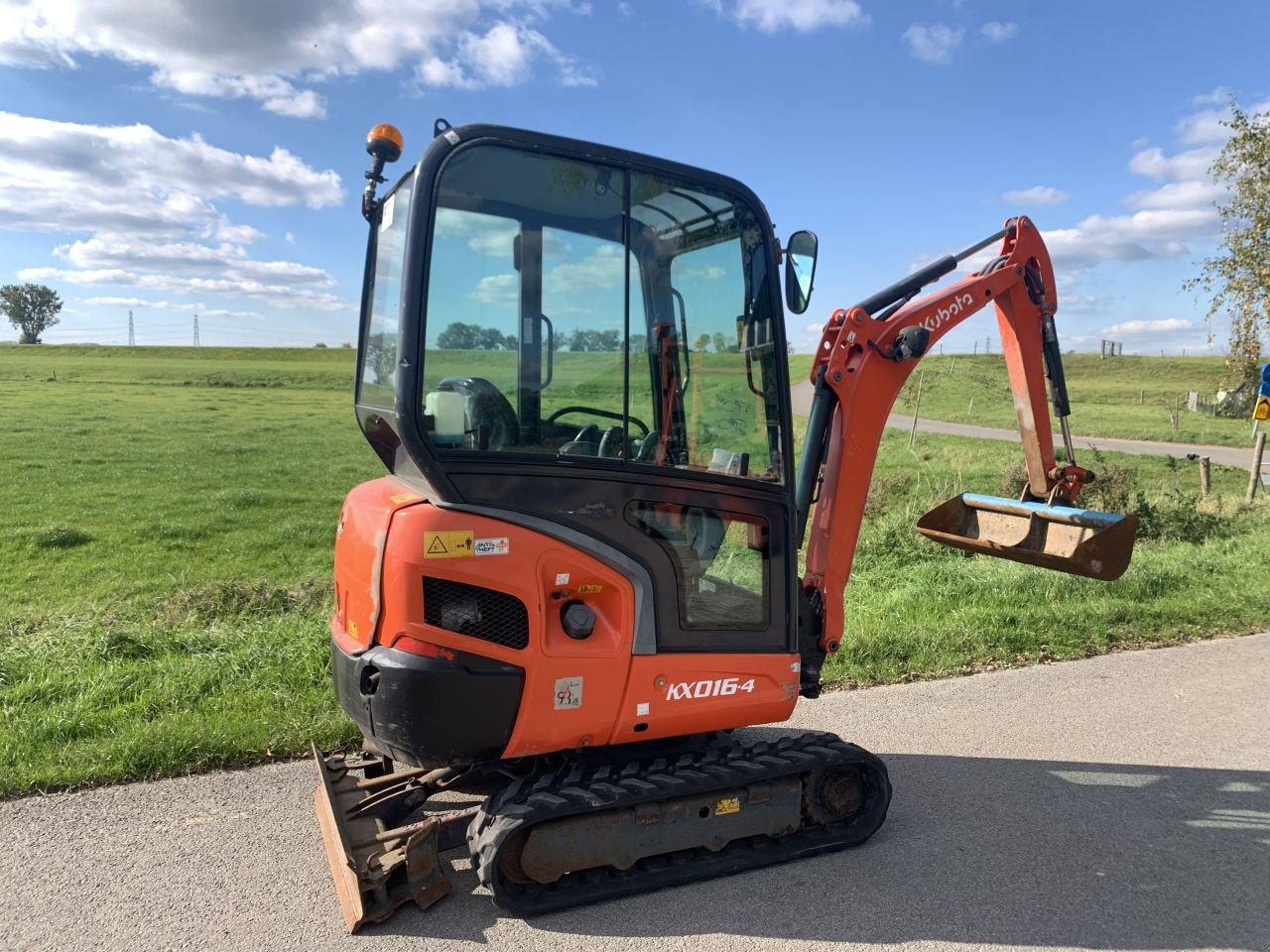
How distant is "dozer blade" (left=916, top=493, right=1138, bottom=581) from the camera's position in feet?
15.2

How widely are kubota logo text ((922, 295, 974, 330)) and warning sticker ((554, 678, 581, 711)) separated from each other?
8.26 feet

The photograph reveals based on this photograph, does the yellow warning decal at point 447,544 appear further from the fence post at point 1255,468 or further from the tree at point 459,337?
the fence post at point 1255,468

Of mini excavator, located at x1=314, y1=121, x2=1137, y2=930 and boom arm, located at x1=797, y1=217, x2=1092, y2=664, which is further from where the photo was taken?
boom arm, located at x1=797, y1=217, x2=1092, y2=664

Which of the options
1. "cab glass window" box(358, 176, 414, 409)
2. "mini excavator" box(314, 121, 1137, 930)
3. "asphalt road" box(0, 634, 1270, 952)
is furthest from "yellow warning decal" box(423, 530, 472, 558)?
"asphalt road" box(0, 634, 1270, 952)

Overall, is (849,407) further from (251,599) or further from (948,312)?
(251,599)

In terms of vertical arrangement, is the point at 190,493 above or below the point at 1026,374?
below

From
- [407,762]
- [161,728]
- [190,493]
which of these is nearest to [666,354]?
[407,762]

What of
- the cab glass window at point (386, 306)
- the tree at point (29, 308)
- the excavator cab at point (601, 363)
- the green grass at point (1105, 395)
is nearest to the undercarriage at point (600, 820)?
the excavator cab at point (601, 363)

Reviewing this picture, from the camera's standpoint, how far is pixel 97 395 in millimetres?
39281

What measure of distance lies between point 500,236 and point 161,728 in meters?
3.23

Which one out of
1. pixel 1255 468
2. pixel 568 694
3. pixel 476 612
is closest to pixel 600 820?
pixel 568 694

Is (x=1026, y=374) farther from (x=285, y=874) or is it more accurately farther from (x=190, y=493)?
(x=190, y=493)

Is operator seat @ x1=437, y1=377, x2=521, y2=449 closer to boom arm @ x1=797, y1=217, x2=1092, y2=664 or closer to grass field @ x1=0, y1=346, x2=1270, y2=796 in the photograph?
boom arm @ x1=797, y1=217, x2=1092, y2=664

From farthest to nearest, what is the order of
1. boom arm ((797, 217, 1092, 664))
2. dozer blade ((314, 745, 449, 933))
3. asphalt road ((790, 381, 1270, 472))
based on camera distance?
asphalt road ((790, 381, 1270, 472)), boom arm ((797, 217, 1092, 664)), dozer blade ((314, 745, 449, 933))
